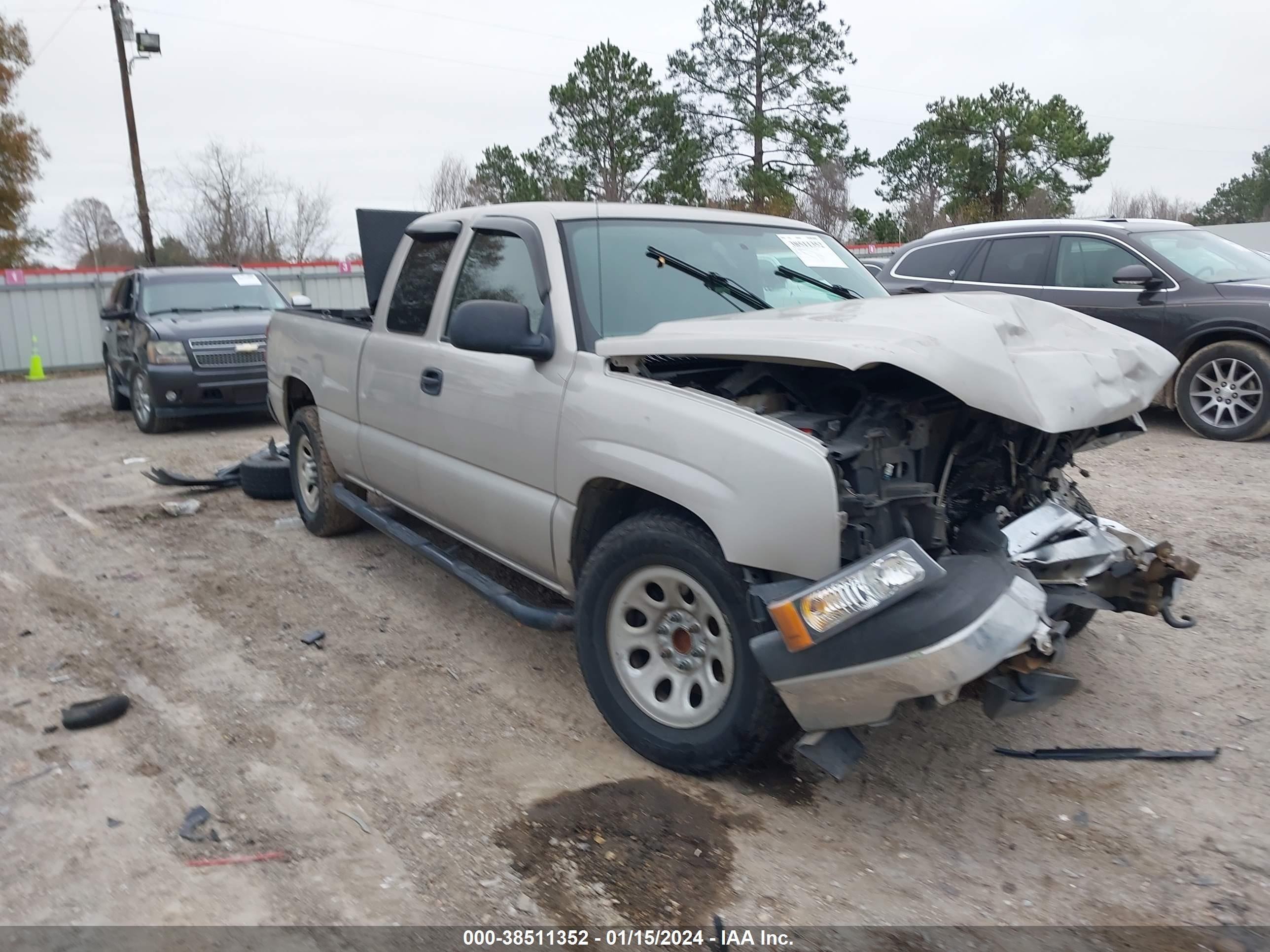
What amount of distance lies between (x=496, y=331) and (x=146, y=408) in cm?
855

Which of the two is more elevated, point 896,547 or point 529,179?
point 529,179

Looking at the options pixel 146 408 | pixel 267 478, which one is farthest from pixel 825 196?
pixel 267 478

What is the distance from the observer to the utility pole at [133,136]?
917 inches

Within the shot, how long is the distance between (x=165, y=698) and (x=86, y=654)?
755 mm

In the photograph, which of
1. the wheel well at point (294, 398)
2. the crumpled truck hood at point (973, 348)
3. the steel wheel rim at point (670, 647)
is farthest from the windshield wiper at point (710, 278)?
the wheel well at point (294, 398)

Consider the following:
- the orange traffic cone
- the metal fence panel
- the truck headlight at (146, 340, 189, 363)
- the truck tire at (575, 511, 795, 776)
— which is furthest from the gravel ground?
the metal fence panel

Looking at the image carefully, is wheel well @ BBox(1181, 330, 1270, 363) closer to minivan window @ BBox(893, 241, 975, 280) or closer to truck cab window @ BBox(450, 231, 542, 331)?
minivan window @ BBox(893, 241, 975, 280)

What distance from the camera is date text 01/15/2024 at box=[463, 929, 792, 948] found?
2.56 meters

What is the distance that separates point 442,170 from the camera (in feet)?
107

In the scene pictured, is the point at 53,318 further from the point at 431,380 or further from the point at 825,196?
the point at 825,196

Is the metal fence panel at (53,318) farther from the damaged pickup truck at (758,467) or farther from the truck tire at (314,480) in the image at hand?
the damaged pickup truck at (758,467)

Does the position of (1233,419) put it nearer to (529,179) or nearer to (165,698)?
(165,698)

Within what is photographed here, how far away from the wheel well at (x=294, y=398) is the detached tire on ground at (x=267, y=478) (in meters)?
0.87

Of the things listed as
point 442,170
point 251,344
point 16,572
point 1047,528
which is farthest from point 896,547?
point 442,170
